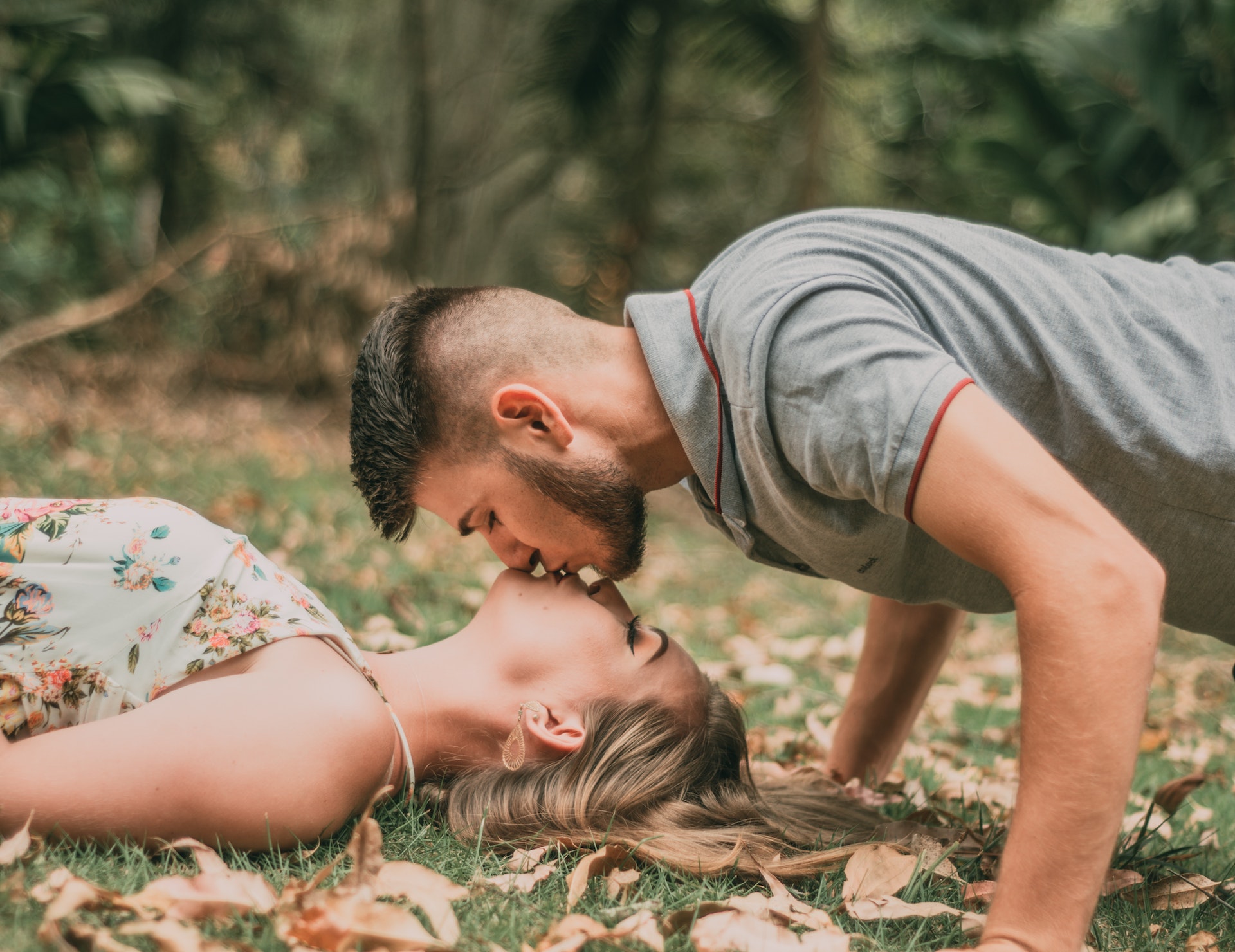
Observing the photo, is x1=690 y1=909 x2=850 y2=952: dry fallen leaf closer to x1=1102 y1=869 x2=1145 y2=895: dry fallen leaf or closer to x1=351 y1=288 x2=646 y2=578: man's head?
x1=1102 y1=869 x2=1145 y2=895: dry fallen leaf

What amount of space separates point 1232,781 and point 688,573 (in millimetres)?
2893

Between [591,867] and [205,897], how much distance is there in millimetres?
603

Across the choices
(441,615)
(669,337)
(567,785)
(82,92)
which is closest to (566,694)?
(567,785)

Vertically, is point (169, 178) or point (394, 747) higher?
point (394, 747)

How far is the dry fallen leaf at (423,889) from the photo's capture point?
4.70ft

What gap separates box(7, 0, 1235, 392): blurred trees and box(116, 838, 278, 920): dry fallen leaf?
16.6 ft

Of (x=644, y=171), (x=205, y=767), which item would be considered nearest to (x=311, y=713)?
(x=205, y=767)

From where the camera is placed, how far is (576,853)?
187cm

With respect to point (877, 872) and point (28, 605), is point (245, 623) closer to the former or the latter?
point (28, 605)

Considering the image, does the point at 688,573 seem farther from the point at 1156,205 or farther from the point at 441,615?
the point at 1156,205

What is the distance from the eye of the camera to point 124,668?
1.86 metres

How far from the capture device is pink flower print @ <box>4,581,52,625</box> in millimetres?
1826

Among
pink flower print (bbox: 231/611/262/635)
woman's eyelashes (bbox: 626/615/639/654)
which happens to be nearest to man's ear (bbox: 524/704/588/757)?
woman's eyelashes (bbox: 626/615/639/654)

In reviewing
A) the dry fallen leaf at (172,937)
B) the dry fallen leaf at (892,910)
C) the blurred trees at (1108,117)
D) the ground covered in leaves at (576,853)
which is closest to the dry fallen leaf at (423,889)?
the ground covered in leaves at (576,853)
